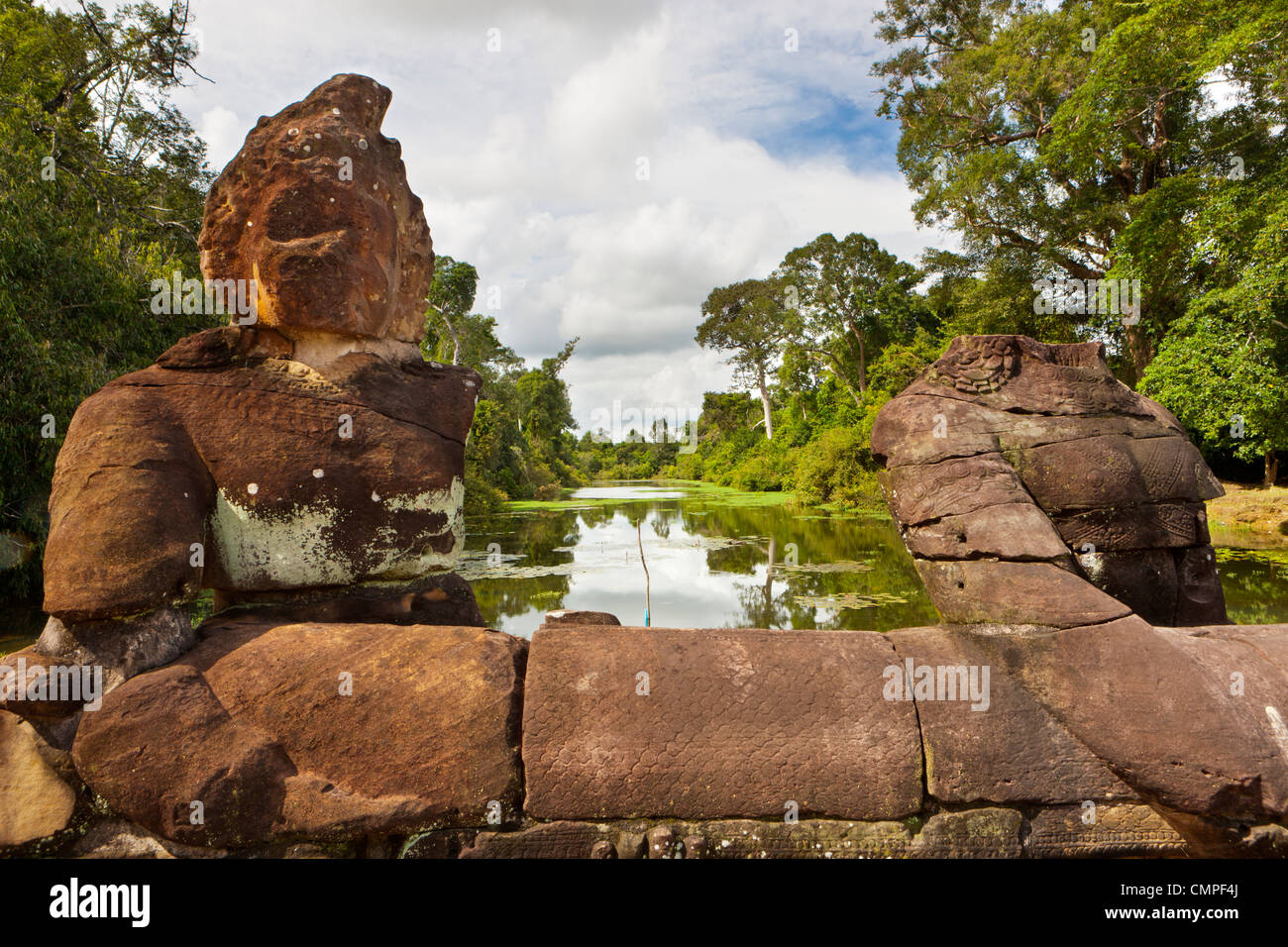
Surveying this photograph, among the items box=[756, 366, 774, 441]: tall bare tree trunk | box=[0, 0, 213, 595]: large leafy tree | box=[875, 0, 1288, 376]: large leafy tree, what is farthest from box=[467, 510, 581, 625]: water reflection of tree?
box=[756, 366, 774, 441]: tall bare tree trunk

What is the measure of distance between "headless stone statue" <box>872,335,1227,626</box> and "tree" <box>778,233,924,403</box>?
2337 centimetres

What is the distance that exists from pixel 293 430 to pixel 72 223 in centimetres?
901

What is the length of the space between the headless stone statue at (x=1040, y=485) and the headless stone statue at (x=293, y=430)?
180 cm

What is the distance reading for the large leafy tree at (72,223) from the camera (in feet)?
22.2

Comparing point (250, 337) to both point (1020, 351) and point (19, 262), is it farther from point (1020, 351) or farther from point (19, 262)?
point (19, 262)

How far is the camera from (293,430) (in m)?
2.34

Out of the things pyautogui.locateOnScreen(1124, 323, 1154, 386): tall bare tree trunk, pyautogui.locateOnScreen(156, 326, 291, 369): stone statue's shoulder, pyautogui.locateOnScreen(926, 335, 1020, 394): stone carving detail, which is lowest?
pyautogui.locateOnScreen(926, 335, 1020, 394): stone carving detail

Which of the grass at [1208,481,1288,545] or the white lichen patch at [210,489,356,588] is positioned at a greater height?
the white lichen patch at [210,489,356,588]

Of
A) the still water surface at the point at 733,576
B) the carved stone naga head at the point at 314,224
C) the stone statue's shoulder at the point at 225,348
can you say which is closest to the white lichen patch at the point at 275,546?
the stone statue's shoulder at the point at 225,348

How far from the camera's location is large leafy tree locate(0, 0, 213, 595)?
6770 mm

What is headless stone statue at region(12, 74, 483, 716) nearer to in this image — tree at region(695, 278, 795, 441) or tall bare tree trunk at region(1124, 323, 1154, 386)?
tall bare tree trunk at region(1124, 323, 1154, 386)

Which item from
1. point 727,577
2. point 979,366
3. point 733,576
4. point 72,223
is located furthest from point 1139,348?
point 72,223

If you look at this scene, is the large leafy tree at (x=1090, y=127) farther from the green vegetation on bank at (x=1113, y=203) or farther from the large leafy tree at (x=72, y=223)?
the large leafy tree at (x=72, y=223)

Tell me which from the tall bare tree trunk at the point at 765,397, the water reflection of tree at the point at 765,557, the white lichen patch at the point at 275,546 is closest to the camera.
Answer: the white lichen patch at the point at 275,546
